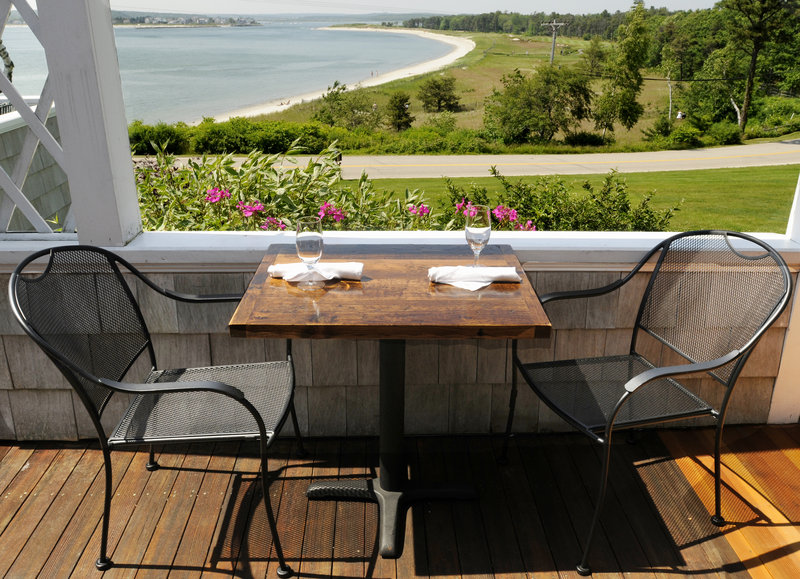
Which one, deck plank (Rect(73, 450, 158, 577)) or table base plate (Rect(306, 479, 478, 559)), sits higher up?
table base plate (Rect(306, 479, 478, 559))

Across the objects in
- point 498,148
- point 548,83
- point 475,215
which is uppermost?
point 475,215

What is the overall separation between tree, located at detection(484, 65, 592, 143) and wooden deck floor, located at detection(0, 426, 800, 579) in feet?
64.0

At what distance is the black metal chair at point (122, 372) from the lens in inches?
64.5

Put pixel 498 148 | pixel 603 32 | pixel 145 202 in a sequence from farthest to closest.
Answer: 1. pixel 603 32
2. pixel 498 148
3. pixel 145 202

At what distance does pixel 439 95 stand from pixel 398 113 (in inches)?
183


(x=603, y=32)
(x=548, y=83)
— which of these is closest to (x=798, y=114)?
(x=603, y=32)

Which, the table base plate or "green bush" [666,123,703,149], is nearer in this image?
the table base plate

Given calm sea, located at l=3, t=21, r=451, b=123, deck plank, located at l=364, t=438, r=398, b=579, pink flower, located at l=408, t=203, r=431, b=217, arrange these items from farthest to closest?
calm sea, located at l=3, t=21, r=451, b=123, pink flower, located at l=408, t=203, r=431, b=217, deck plank, located at l=364, t=438, r=398, b=579

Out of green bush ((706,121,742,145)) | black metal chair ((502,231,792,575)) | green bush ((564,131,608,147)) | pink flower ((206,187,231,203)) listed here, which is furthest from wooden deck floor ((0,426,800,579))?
green bush ((706,121,742,145))

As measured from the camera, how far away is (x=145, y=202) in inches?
132

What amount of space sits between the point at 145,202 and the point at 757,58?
2639cm

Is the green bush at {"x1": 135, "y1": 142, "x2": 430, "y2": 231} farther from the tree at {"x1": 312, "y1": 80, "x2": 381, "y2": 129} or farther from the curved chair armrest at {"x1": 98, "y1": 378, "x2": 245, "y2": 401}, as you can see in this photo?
the tree at {"x1": 312, "y1": 80, "x2": 381, "y2": 129}

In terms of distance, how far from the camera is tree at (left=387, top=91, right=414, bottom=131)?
26328 mm

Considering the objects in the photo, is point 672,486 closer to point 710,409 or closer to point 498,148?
point 710,409
